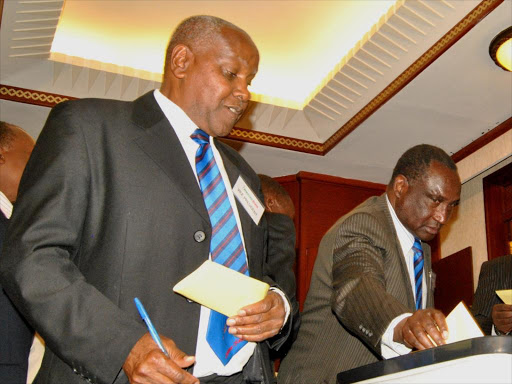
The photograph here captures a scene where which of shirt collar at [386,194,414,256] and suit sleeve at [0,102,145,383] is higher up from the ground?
shirt collar at [386,194,414,256]

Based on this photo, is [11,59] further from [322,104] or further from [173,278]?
[173,278]

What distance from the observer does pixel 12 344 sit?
2631 millimetres

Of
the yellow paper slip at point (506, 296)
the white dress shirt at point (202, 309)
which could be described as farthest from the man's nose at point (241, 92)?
the yellow paper slip at point (506, 296)

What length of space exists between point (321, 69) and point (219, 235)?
4.68 metres

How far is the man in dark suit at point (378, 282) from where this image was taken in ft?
8.05

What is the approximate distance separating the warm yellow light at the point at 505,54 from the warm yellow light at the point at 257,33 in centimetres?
92

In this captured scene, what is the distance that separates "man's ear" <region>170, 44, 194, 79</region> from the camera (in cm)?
240

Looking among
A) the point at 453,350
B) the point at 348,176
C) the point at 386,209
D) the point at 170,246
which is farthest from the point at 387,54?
the point at 453,350

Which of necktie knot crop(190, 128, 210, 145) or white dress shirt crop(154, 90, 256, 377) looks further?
necktie knot crop(190, 128, 210, 145)

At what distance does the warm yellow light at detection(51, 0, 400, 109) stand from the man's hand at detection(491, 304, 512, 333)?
264 cm

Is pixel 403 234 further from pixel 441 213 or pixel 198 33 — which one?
pixel 198 33

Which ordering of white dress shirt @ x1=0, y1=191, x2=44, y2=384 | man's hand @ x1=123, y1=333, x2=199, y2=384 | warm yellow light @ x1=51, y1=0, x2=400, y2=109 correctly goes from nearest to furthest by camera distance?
man's hand @ x1=123, y1=333, x2=199, y2=384, white dress shirt @ x1=0, y1=191, x2=44, y2=384, warm yellow light @ x1=51, y1=0, x2=400, y2=109

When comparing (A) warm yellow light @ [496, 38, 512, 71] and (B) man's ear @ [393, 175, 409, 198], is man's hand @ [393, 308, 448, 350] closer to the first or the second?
(B) man's ear @ [393, 175, 409, 198]

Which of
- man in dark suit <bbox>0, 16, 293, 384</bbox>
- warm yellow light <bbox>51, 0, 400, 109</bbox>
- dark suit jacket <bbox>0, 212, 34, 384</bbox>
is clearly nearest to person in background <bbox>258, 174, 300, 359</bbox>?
man in dark suit <bbox>0, 16, 293, 384</bbox>
